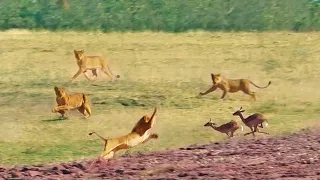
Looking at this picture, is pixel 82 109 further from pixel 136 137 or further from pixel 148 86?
pixel 136 137

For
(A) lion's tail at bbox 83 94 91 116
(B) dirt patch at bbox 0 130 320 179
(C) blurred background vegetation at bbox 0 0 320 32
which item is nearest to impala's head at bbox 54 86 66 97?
(A) lion's tail at bbox 83 94 91 116

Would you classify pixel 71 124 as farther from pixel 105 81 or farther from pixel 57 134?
pixel 105 81

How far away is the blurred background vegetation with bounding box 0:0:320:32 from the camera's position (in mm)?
6930

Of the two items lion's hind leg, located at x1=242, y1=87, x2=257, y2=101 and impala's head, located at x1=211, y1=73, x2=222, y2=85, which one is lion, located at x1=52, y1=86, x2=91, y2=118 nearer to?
impala's head, located at x1=211, y1=73, x2=222, y2=85

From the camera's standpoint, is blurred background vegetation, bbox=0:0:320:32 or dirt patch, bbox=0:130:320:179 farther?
blurred background vegetation, bbox=0:0:320:32

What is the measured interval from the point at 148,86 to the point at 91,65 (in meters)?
0.32

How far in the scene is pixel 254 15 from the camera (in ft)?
23.5

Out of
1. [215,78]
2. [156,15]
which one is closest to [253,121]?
[215,78]

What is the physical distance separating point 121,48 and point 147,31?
285mm

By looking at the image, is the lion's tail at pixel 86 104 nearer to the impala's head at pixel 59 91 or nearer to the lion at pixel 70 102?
the lion at pixel 70 102

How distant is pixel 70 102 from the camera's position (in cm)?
573

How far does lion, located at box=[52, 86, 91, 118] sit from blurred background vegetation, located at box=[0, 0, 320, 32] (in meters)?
1.20

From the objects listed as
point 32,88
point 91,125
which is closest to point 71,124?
point 91,125

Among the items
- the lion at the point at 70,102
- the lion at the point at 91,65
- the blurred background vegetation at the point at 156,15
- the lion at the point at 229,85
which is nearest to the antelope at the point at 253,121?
the lion at the point at 229,85
